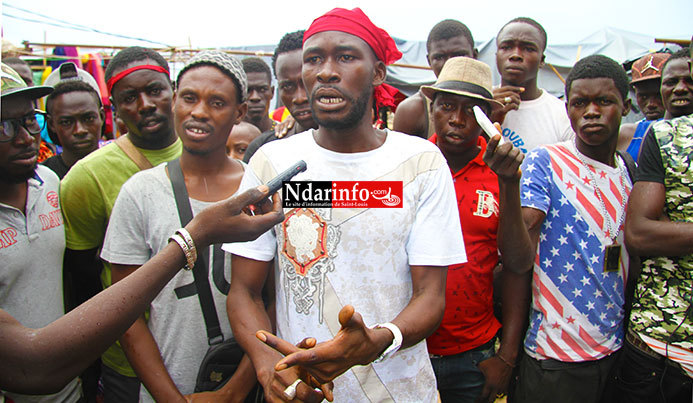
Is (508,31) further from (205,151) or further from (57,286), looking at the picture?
(57,286)

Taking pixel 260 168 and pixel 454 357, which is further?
pixel 454 357

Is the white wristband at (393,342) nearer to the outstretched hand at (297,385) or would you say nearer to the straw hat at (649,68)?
the outstretched hand at (297,385)

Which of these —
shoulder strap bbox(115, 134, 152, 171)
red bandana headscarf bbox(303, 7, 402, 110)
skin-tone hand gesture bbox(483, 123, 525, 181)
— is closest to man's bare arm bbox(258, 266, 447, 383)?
skin-tone hand gesture bbox(483, 123, 525, 181)

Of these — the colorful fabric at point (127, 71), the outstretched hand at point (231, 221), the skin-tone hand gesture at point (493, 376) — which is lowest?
the skin-tone hand gesture at point (493, 376)

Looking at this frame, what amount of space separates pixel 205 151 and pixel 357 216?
1045mm

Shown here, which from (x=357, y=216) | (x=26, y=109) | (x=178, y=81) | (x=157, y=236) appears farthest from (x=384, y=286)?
(x=26, y=109)

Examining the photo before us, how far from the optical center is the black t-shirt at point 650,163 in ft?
8.05

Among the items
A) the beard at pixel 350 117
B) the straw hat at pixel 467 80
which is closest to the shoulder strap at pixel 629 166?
the straw hat at pixel 467 80

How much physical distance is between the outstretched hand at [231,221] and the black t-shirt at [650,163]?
215cm

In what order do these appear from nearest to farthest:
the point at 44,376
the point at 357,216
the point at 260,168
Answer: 1. the point at 44,376
2. the point at 357,216
3. the point at 260,168

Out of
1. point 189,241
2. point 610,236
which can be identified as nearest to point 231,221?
point 189,241

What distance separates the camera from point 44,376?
4.40 ft

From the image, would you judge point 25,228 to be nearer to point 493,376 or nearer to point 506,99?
point 493,376

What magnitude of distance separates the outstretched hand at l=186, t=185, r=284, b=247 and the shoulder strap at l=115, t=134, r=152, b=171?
4.37ft
